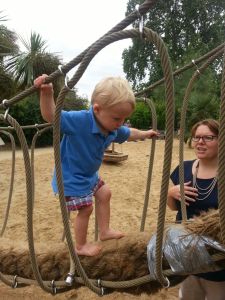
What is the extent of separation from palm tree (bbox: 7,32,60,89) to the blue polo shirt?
43.7 ft

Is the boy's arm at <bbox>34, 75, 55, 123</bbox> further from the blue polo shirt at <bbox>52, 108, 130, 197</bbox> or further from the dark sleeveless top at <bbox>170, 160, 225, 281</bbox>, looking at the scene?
the dark sleeveless top at <bbox>170, 160, 225, 281</bbox>

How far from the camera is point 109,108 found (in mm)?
1314

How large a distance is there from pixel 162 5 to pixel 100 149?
994 inches

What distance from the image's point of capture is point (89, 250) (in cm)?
153

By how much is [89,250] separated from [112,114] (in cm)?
55

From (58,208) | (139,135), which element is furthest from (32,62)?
(139,135)

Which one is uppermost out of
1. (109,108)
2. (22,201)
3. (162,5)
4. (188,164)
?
(162,5)

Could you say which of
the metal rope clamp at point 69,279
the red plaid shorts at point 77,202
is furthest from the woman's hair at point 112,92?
the metal rope clamp at point 69,279

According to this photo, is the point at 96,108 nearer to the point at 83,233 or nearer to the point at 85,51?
the point at 85,51

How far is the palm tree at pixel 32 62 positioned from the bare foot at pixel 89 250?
1335 cm

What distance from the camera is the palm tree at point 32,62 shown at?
1461 cm

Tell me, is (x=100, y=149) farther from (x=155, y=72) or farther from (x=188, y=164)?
(x=155, y=72)

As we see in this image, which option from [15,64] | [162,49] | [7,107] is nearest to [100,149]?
[7,107]

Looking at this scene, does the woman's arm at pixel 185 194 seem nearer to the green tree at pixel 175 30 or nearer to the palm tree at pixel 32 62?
the palm tree at pixel 32 62
